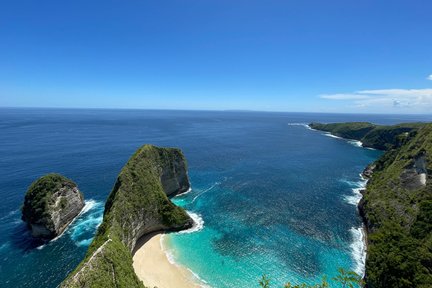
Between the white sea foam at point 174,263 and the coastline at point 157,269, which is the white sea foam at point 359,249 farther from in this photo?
the coastline at point 157,269

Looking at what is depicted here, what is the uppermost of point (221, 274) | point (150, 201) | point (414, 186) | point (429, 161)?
point (429, 161)

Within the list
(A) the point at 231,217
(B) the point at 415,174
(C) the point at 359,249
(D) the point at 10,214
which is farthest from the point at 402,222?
(D) the point at 10,214

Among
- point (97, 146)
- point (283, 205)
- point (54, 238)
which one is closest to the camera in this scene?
point (54, 238)

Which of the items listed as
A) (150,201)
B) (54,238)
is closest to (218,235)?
(150,201)

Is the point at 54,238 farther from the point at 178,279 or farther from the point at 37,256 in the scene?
the point at 178,279

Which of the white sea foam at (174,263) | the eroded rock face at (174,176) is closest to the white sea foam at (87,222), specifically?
the white sea foam at (174,263)
